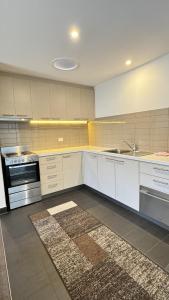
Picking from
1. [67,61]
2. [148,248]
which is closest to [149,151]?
[148,248]

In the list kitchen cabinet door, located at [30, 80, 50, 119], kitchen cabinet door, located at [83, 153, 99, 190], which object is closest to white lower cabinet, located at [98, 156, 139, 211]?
kitchen cabinet door, located at [83, 153, 99, 190]

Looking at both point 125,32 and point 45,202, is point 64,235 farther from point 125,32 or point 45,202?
point 125,32

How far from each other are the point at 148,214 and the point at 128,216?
303 millimetres

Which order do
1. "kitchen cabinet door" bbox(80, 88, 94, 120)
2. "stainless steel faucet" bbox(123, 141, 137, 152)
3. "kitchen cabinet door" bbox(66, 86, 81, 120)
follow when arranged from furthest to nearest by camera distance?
"kitchen cabinet door" bbox(80, 88, 94, 120), "kitchen cabinet door" bbox(66, 86, 81, 120), "stainless steel faucet" bbox(123, 141, 137, 152)

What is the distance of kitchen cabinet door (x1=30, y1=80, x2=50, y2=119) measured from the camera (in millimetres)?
2860

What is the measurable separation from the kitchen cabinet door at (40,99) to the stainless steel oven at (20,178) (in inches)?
32.3

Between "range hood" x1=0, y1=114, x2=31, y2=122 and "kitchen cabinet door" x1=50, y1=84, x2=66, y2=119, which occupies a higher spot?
"kitchen cabinet door" x1=50, y1=84, x2=66, y2=119

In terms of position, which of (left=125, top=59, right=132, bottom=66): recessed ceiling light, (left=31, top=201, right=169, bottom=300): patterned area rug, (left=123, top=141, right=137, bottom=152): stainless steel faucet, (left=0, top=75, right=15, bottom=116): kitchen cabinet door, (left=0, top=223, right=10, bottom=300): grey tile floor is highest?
(left=125, top=59, right=132, bottom=66): recessed ceiling light

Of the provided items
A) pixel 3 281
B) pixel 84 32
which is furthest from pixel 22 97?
pixel 3 281

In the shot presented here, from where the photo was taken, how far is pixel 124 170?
7.51 ft

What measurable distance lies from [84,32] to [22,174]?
7.27ft

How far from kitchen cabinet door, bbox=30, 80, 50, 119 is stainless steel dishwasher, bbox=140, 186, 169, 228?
85.4 inches

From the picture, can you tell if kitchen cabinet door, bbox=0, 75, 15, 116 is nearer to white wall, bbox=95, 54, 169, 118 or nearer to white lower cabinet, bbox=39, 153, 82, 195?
white lower cabinet, bbox=39, 153, 82, 195

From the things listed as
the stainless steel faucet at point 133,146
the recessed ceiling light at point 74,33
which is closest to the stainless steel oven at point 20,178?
the stainless steel faucet at point 133,146
